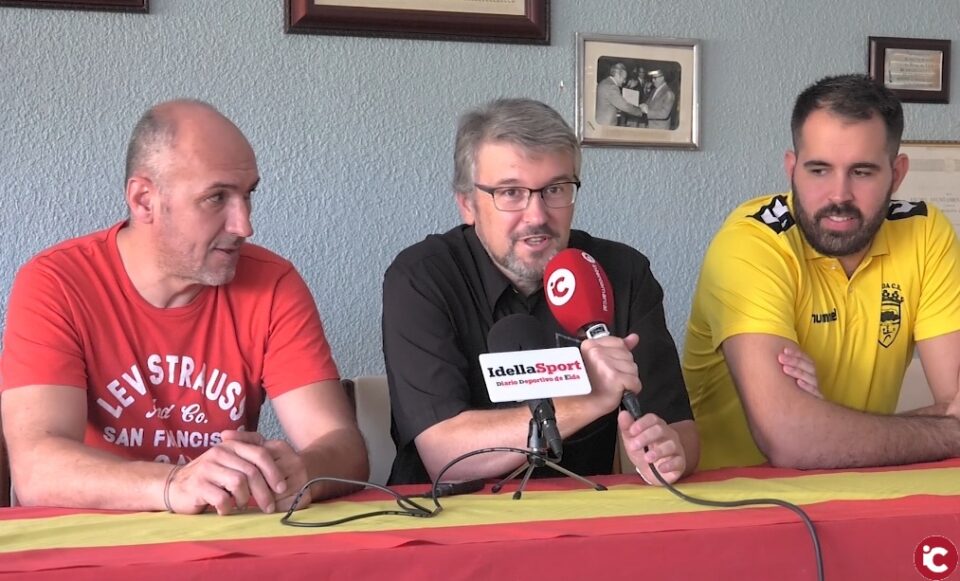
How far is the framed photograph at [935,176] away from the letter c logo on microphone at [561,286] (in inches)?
69.3

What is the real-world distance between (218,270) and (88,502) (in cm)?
54

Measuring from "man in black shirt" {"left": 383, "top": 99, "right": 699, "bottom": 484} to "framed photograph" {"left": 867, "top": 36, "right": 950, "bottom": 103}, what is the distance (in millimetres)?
1276

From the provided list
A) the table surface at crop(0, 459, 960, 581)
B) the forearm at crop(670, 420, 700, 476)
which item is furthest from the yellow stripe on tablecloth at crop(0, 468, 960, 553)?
the forearm at crop(670, 420, 700, 476)

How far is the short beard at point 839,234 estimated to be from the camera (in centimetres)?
216

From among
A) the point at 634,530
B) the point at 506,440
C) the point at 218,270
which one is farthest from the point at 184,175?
the point at 634,530

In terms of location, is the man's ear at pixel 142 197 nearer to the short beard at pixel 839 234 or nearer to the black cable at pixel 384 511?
the black cable at pixel 384 511

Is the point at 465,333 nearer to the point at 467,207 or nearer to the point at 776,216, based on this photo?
the point at 467,207

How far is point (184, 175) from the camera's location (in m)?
1.85

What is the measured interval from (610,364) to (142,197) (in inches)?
37.3

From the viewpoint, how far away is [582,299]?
5.11 feet

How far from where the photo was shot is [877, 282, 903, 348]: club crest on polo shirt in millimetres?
2209

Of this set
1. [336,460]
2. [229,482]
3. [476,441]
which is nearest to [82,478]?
[229,482]

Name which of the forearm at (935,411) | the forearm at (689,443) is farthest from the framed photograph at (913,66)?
the forearm at (689,443)

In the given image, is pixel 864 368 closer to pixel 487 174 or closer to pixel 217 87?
pixel 487 174
